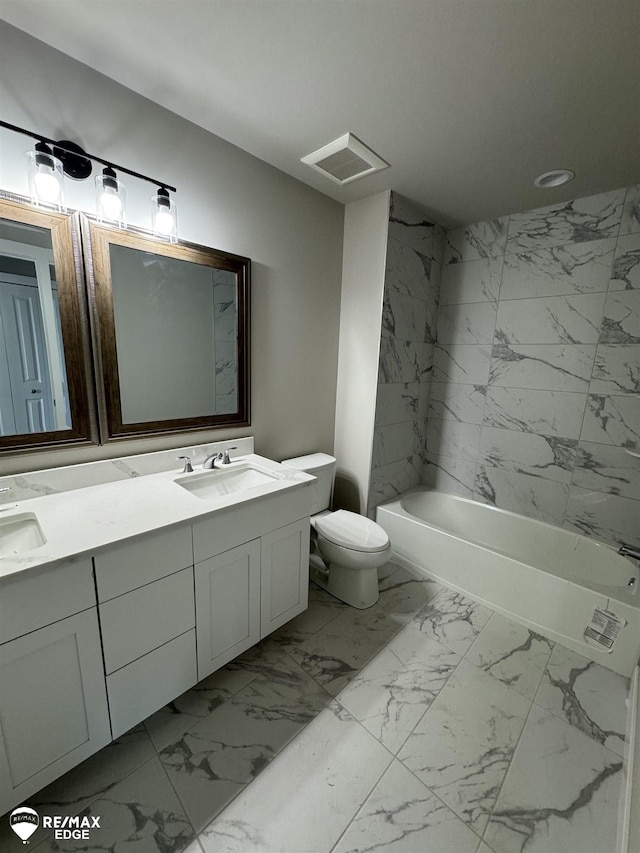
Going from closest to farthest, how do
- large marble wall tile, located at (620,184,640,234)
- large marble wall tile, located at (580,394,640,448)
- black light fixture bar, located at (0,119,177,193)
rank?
black light fixture bar, located at (0,119,177,193), large marble wall tile, located at (620,184,640,234), large marble wall tile, located at (580,394,640,448)

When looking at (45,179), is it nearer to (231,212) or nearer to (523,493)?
(231,212)

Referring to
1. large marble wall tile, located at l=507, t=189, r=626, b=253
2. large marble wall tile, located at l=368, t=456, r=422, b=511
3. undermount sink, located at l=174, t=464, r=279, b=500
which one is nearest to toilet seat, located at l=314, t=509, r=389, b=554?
large marble wall tile, located at l=368, t=456, r=422, b=511

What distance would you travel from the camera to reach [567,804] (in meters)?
1.13

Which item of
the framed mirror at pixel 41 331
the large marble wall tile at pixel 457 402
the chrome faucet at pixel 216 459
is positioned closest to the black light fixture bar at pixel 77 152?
the framed mirror at pixel 41 331

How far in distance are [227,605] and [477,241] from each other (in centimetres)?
276

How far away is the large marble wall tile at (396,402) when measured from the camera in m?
2.39

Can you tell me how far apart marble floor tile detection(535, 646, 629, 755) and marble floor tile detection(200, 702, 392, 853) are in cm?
80

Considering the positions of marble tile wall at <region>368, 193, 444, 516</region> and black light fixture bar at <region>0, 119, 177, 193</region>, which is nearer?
black light fixture bar at <region>0, 119, 177, 193</region>

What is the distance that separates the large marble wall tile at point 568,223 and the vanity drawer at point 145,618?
8.96 feet

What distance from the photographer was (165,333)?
1.62 metres

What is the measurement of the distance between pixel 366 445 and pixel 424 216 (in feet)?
5.34

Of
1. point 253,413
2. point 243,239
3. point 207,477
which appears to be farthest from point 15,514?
point 243,239

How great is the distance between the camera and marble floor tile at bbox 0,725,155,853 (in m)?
1.01

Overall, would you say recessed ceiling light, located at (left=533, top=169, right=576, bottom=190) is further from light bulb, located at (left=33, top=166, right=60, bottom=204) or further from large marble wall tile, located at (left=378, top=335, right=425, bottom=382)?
light bulb, located at (left=33, top=166, right=60, bottom=204)
